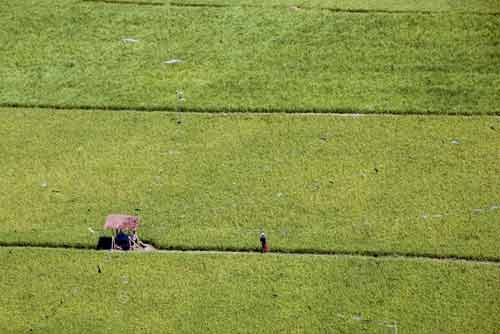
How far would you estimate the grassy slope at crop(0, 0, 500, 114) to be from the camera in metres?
27.4

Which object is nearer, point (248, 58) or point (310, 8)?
point (248, 58)

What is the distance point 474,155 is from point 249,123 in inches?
229

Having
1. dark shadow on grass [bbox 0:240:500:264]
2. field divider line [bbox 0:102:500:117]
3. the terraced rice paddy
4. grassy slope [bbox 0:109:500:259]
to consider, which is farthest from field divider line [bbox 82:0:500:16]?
dark shadow on grass [bbox 0:240:500:264]

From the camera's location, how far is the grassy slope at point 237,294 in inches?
800

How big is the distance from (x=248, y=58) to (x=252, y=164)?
5068 millimetres

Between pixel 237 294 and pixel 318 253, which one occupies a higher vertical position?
pixel 318 253

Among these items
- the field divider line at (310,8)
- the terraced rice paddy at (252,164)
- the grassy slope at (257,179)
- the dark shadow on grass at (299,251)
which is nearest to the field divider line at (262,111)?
the terraced rice paddy at (252,164)

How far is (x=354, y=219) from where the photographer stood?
23094 mm

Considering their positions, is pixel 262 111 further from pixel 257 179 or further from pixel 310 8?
pixel 310 8

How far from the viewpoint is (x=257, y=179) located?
24.4m

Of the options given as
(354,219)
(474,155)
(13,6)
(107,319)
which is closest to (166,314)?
(107,319)

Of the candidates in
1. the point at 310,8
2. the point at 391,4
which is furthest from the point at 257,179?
the point at 391,4

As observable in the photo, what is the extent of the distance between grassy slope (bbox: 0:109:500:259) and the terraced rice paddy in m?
0.05

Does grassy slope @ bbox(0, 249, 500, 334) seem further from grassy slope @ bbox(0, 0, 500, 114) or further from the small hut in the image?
grassy slope @ bbox(0, 0, 500, 114)
